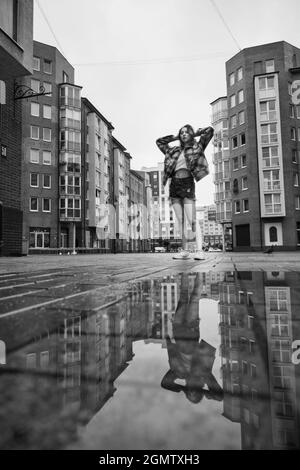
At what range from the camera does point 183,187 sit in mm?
8844

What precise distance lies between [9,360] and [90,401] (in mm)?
319

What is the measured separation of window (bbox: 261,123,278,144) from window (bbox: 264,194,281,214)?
5.77 metres

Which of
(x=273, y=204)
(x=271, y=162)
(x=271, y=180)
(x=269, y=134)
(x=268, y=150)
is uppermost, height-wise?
(x=269, y=134)

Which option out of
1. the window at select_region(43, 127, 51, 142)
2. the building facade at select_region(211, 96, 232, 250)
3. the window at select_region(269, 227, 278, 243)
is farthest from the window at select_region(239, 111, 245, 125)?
the window at select_region(43, 127, 51, 142)

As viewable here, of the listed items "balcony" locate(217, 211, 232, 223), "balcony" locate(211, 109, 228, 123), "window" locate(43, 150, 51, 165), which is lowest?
"balcony" locate(217, 211, 232, 223)

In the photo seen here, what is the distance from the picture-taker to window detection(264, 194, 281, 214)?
111ft

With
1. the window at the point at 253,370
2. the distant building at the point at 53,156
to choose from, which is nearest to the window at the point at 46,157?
the distant building at the point at 53,156

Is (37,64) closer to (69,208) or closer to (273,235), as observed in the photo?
(69,208)

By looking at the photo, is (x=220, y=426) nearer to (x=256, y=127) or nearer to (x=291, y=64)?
(x=256, y=127)

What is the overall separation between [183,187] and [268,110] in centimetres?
3088

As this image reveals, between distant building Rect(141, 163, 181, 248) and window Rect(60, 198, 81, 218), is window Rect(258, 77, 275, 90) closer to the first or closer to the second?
window Rect(60, 198, 81, 218)

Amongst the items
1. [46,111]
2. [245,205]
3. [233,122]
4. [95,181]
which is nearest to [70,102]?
[46,111]

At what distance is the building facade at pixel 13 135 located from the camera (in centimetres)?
1039
